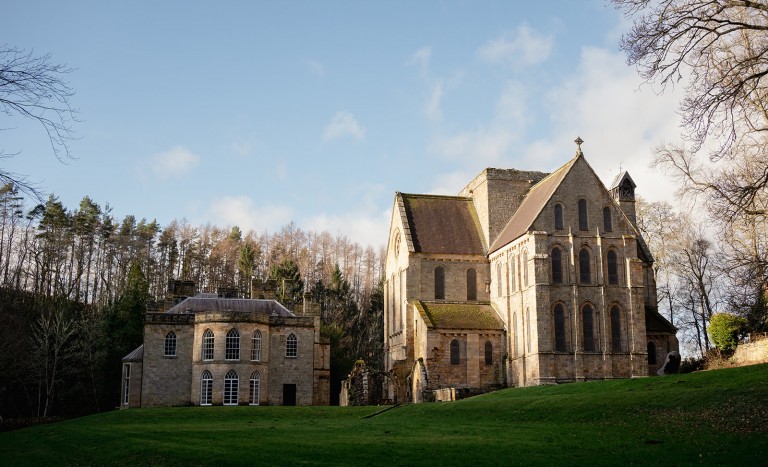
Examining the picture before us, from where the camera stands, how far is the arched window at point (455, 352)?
49812mm

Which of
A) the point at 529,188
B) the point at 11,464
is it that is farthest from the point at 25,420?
the point at 529,188

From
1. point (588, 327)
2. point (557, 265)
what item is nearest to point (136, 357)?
point (557, 265)

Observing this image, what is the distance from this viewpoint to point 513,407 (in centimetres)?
3191

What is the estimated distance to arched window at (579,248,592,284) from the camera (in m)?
49.0

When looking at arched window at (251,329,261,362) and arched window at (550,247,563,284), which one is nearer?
arched window at (550,247,563,284)

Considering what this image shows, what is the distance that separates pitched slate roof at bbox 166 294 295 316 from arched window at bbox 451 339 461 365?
38.7 feet

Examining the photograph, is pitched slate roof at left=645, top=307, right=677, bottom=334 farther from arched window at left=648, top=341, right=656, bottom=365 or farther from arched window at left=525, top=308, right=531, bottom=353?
arched window at left=525, top=308, right=531, bottom=353

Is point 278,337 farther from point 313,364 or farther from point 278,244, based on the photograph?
point 278,244

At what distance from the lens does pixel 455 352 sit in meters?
50.0

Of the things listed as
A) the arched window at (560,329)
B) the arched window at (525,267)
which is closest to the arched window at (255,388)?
the arched window at (525,267)

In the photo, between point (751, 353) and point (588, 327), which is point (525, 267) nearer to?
point (588, 327)

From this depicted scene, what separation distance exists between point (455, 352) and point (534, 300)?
643cm

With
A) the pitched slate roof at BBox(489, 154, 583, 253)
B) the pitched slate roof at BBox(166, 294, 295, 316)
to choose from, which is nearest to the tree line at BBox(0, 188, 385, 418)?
the pitched slate roof at BBox(166, 294, 295, 316)

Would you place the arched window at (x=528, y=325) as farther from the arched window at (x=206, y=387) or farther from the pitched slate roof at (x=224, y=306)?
the arched window at (x=206, y=387)
